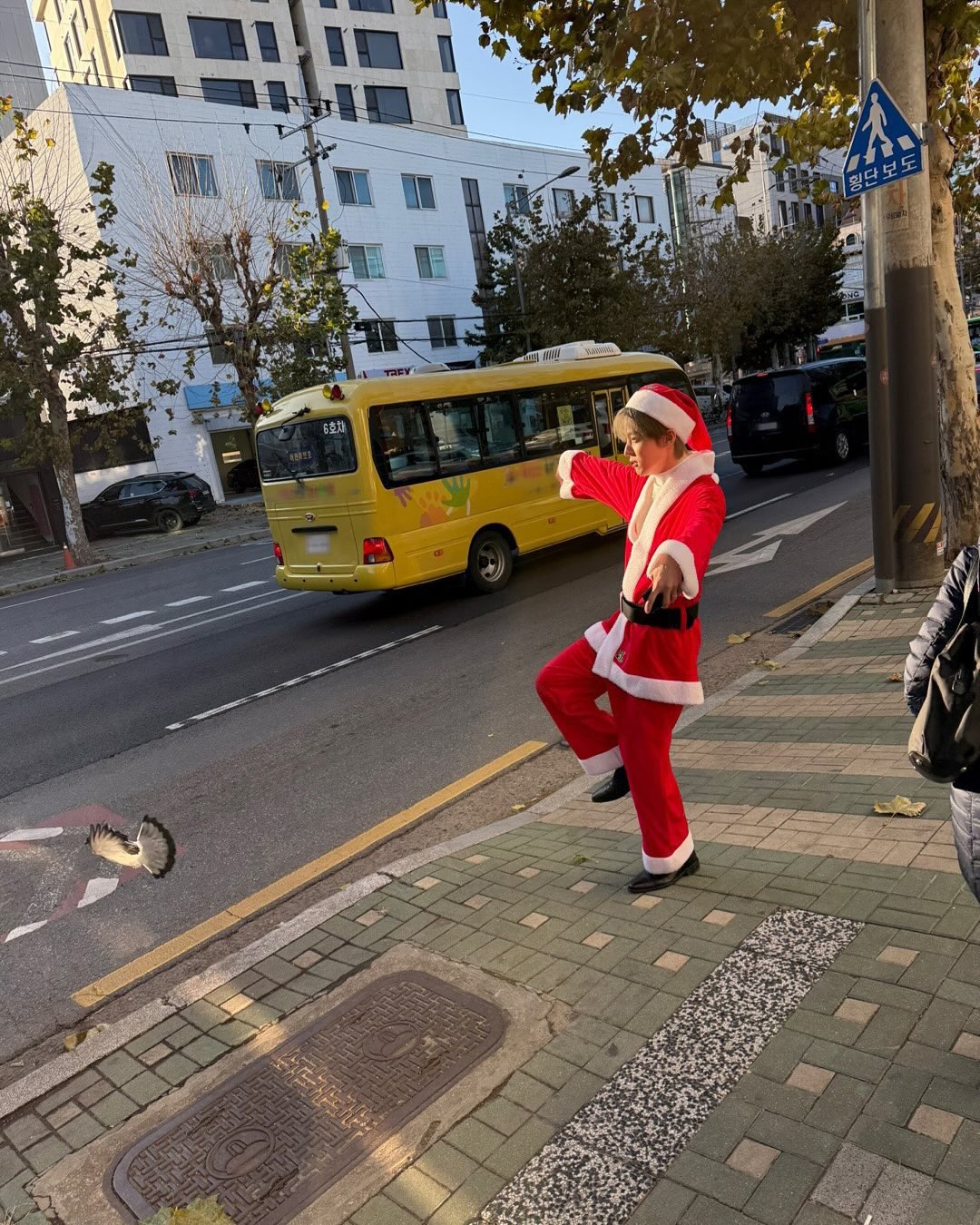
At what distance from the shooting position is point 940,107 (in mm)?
7844

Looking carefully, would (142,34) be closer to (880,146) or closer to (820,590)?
(880,146)

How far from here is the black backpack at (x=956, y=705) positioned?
2.09m

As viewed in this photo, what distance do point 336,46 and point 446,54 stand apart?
595cm

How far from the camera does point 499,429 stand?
11.6m

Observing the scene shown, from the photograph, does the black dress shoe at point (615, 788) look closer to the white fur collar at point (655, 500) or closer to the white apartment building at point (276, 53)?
the white fur collar at point (655, 500)

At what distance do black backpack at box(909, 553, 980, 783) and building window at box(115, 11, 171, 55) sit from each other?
46772 millimetres

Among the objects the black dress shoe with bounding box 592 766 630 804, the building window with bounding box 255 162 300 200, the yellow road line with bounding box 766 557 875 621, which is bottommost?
the yellow road line with bounding box 766 557 875 621

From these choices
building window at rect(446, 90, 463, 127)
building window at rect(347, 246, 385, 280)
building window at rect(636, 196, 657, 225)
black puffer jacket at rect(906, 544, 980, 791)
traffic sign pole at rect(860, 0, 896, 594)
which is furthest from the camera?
building window at rect(636, 196, 657, 225)

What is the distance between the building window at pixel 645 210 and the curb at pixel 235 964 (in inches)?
2054

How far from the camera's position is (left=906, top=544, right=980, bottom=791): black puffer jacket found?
87.4 inches

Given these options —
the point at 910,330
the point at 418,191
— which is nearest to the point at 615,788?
the point at 910,330

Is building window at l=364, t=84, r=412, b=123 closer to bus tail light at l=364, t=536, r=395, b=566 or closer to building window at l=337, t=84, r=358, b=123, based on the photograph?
building window at l=337, t=84, r=358, b=123

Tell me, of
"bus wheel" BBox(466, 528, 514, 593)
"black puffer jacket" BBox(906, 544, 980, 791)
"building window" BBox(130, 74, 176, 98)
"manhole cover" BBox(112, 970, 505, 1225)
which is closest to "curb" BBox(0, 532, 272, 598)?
"bus wheel" BBox(466, 528, 514, 593)

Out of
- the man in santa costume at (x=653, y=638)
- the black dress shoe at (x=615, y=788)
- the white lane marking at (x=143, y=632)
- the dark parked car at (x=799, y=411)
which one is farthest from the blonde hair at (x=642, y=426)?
the dark parked car at (x=799, y=411)
